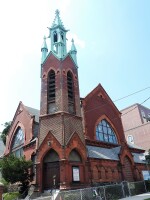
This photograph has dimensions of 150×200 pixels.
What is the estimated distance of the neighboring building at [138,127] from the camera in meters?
49.9

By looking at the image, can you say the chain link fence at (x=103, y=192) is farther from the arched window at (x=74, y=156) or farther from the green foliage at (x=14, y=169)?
the green foliage at (x=14, y=169)

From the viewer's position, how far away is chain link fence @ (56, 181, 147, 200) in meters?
16.6

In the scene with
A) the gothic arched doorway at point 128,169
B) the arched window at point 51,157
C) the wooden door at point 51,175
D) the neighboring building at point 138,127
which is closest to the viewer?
the wooden door at point 51,175

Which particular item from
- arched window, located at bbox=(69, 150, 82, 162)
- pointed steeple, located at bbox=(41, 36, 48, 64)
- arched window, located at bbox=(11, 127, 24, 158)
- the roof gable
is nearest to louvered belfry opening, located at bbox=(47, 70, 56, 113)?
pointed steeple, located at bbox=(41, 36, 48, 64)

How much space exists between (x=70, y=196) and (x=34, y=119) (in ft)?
40.9

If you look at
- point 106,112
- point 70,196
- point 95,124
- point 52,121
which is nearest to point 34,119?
point 52,121

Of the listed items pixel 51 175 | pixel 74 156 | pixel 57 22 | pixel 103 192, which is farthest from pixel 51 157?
pixel 57 22

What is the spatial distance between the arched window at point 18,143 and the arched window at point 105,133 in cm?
985

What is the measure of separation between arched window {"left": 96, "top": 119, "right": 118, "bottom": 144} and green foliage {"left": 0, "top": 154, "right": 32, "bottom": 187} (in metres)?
9.32

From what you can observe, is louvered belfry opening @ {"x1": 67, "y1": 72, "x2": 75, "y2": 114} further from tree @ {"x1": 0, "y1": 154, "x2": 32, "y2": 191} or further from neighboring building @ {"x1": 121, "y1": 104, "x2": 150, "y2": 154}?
neighboring building @ {"x1": 121, "y1": 104, "x2": 150, "y2": 154}

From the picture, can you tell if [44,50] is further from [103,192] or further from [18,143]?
[103,192]

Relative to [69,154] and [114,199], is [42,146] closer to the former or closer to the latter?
[69,154]

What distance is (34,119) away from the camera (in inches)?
1063

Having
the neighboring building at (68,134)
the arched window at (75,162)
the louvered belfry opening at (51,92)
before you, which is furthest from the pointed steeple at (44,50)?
the arched window at (75,162)
